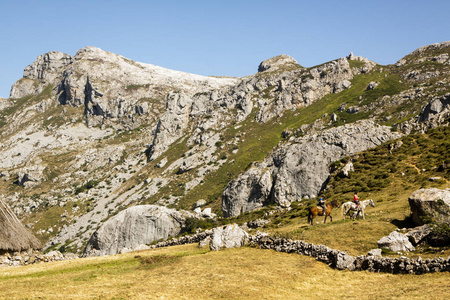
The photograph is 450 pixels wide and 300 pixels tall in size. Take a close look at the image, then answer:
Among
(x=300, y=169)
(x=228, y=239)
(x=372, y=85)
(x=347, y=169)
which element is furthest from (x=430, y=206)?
(x=372, y=85)

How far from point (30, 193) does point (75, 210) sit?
4436cm

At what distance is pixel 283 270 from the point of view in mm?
24641

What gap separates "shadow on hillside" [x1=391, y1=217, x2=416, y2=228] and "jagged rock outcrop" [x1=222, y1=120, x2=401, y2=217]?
40801 millimetres

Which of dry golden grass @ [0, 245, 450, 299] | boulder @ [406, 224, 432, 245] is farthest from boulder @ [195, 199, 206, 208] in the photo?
boulder @ [406, 224, 432, 245]

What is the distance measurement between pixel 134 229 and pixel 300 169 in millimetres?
43453

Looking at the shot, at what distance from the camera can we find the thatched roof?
36.5 m

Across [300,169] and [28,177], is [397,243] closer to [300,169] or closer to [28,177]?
[300,169]

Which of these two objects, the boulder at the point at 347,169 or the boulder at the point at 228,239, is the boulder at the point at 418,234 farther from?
the boulder at the point at 347,169

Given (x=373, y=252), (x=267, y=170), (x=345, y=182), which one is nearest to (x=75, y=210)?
(x=267, y=170)

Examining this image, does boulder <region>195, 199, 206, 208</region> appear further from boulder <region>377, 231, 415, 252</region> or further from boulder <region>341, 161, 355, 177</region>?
boulder <region>377, 231, 415, 252</region>

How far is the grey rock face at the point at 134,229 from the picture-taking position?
2589 inches

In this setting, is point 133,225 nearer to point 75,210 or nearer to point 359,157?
point 359,157

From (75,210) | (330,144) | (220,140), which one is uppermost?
(220,140)

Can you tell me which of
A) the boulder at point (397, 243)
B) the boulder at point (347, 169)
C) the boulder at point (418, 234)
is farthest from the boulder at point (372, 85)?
the boulder at point (397, 243)
